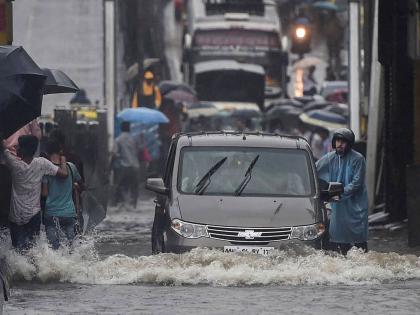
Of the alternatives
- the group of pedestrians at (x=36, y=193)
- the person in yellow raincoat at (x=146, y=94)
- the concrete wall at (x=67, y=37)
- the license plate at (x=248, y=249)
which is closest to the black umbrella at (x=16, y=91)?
the group of pedestrians at (x=36, y=193)

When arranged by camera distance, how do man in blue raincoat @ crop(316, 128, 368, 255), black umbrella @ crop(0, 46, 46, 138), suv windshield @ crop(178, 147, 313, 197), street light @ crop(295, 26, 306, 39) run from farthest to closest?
1. street light @ crop(295, 26, 306, 39)
2. man in blue raincoat @ crop(316, 128, 368, 255)
3. suv windshield @ crop(178, 147, 313, 197)
4. black umbrella @ crop(0, 46, 46, 138)

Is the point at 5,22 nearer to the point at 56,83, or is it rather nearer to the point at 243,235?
the point at 56,83

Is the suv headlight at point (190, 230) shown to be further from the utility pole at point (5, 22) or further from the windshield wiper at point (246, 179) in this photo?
the utility pole at point (5, 22)

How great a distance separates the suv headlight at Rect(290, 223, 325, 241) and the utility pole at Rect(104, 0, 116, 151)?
63.5 feet

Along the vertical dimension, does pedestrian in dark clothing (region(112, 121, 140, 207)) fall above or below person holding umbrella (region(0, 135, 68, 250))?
below

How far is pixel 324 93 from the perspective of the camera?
188ft

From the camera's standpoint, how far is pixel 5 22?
20109 millimetres

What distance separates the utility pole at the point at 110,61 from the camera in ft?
115

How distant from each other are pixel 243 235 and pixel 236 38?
39192mm

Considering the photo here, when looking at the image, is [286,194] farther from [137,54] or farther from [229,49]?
[229,49]

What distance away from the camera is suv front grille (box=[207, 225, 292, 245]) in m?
15.3

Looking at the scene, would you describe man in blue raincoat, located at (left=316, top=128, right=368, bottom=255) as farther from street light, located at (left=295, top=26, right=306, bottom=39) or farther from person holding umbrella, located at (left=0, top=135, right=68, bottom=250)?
street light, located at (left=295, top=26, right=306, bottom=39)

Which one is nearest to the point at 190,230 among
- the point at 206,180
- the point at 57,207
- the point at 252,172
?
the point at 206,180

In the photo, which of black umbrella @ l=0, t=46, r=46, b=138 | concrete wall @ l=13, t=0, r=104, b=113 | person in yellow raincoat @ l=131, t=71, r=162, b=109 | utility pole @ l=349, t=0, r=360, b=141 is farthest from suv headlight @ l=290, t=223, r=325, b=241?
person in yellow raincoat @ l=131, t=71, r=162, b=109
